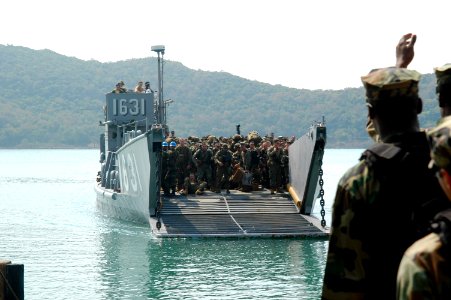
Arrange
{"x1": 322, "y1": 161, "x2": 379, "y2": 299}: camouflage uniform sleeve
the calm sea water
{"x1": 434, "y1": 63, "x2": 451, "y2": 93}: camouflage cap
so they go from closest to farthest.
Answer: {"x1": 322, "y1": 161, "x2": 379, "y2": 299}: camouflage uniform sleeve → {"x1": 434, "y1": 63, "x2": 451, "y2": 93}: camouflage cap → the calm sea water

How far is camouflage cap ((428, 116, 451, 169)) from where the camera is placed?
2.57 metres

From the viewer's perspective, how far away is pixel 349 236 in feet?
10.6

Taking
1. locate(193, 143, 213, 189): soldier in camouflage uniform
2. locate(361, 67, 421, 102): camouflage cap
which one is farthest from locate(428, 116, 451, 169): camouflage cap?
locate(193, 143, 213, 189): soldier in camouflage uniform

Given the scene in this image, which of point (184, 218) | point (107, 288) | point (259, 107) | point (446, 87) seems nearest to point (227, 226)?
point (184, 218)

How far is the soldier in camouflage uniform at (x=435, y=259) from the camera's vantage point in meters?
2.59

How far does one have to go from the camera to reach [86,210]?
3650cm

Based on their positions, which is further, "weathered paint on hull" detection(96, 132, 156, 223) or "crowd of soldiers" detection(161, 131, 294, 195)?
"crowd of soldiers" detection(161, 131, 294, 195)

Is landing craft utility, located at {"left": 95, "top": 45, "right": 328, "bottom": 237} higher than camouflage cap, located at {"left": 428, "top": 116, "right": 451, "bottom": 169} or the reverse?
the reverse

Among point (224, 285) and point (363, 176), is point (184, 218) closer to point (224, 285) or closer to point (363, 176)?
point (224, 285)

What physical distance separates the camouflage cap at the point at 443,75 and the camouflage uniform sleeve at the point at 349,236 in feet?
1.75

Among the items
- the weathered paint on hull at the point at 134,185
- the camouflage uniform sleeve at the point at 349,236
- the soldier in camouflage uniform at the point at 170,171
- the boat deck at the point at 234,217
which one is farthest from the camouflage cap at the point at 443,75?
the soldier in camouflage uniform at the point at 170,171

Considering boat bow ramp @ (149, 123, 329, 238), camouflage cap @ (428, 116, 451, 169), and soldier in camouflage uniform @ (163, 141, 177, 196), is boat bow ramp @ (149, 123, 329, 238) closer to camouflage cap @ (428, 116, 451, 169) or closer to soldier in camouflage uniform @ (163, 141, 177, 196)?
Answer: soldier in camouflage uniform @ (163, 141, 177, 196)

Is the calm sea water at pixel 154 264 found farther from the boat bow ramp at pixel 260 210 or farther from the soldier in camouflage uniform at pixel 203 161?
the soldier in camouflage uniform at pixel 203 161

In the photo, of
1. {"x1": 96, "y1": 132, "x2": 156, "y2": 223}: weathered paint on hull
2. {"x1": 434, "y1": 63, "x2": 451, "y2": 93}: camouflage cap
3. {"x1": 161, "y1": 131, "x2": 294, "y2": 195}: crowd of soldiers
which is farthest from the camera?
{"x1": 161, "y1": 131, "x2": 294, "y2": 195}: crowd of soldiers
